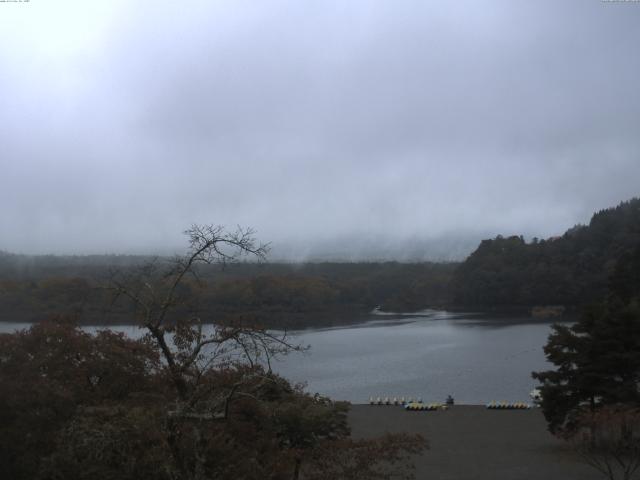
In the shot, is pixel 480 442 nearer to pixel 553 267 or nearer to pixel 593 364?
pixel 593 364

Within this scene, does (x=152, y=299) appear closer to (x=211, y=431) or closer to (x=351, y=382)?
(x=211, y=431)

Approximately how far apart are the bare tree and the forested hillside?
53.9 m

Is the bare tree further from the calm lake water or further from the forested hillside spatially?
the forested hillside

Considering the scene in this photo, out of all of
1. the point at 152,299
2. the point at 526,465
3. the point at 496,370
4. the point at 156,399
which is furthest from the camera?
the point at 496,370

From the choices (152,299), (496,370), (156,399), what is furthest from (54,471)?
(496,370)

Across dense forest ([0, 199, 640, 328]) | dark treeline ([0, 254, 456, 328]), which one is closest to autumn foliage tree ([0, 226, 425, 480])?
dark treeline ([0, 254, 456, 328])

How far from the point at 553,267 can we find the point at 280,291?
1233 inches

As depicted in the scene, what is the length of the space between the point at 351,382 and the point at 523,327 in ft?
95.1

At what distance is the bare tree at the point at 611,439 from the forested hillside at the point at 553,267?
177ft

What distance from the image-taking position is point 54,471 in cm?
583

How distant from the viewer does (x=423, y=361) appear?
36250 mm

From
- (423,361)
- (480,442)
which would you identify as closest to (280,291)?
(423,361)

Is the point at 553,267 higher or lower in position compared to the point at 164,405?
higher

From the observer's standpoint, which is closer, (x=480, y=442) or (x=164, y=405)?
(x=164, y=405)
